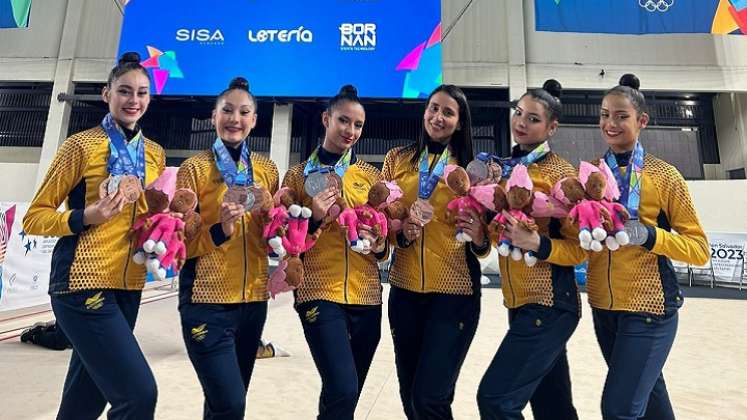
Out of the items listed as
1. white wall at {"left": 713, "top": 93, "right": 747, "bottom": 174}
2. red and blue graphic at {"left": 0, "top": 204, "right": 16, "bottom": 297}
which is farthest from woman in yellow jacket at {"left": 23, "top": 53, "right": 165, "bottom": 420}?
Result: white wall at {"left": 713, "top": 93, "right": 747, "bottom": 174}

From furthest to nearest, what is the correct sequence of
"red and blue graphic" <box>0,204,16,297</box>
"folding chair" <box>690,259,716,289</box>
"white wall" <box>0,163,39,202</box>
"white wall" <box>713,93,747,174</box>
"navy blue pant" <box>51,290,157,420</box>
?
"white wall" <box>713,93,747,174</box> < "white wall" <box>0,163,39,202</box> < "folding chair" <box>690,259,716,289</box> < "red and blue graphic" <box>0,204,16,297</box> < "navy blue pant" <box>51,290,157,420</box>

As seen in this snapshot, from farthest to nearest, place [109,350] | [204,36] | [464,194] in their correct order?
1. [204,36]
2. [464,194]
3. [109,350]

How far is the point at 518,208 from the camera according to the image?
177 centimetres

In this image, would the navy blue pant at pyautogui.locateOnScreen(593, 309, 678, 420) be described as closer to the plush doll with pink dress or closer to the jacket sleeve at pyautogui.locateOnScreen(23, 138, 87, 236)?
the plush doll with pink dress

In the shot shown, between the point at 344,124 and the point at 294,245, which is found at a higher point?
the point at 344,124

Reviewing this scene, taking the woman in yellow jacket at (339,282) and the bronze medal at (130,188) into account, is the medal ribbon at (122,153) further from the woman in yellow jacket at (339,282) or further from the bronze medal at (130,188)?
the woman in yellow jacket at (339,282)

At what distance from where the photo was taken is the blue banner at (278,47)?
1249cm

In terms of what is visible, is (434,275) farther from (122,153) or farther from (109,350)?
(122,153)

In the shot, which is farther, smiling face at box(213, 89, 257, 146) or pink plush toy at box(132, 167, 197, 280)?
smiling face at box(213, 89, 257, 146)

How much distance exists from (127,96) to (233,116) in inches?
18.0

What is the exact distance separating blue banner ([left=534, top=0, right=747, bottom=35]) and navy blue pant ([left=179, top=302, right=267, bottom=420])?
41.8ft

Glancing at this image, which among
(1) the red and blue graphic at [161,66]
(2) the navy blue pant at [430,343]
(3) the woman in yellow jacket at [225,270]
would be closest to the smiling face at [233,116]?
(3) the woman in yellow jacket at [225,270]

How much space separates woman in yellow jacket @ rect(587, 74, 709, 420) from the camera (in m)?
1.69

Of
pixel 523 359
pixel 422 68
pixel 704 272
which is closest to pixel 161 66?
pixel 422 68
